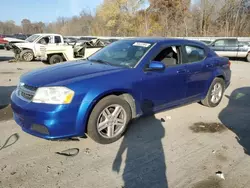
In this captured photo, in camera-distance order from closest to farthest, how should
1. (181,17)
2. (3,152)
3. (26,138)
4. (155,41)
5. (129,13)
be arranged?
(3,152) < (26,138) < (155,41) < (181,17) < (129,13)

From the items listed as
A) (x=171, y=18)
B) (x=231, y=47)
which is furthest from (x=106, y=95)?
(x=171, y=18)

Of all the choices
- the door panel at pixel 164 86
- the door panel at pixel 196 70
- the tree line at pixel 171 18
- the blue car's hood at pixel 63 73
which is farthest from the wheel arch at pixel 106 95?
the tree line at pixel 171 18

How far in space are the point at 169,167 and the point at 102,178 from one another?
0.90 meters

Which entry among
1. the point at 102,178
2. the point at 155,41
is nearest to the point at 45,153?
the point at 102,178

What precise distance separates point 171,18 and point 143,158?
3560 cm

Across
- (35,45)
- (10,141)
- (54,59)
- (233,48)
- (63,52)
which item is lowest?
(10,141)

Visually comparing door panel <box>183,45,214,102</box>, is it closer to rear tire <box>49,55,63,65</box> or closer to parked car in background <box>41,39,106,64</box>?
parked car in background <box>41,39,106,64</box>

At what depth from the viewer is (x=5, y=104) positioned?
5.59m

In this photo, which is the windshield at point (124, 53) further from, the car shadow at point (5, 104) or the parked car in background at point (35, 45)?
the parked car in background at point (35, 45)

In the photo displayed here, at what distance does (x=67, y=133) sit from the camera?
326 centimetres

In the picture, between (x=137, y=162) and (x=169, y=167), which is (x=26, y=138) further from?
(x=169, y=167)

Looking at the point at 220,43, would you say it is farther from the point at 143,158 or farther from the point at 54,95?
the point at 54,95

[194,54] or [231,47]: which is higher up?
[194,54]

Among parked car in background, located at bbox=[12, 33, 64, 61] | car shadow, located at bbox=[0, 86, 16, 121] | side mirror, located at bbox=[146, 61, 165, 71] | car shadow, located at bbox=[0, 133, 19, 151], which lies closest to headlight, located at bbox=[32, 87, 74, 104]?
car shadow, located at bbox=[0, 133, 19, 151]
